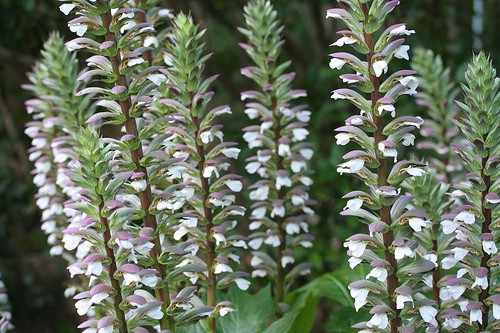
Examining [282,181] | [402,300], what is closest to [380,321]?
[402,300]

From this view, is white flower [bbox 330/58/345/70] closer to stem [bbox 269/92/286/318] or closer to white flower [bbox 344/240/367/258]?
white flower [bbox 344/240/367/258]

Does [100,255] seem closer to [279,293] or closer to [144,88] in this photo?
[144,88]

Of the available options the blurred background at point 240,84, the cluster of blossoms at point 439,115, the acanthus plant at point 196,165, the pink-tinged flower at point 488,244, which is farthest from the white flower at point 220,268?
the blurred background at point 240,84

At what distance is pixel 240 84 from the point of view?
4.33 m

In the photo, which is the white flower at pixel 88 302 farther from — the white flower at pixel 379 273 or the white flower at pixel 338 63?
the white flower at pixel 338 63

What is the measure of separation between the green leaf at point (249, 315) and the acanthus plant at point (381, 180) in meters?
0.52

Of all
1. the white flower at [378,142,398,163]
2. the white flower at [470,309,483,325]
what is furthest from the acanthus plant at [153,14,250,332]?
the white flower at [470,309,483,325]

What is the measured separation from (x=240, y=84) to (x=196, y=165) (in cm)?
255

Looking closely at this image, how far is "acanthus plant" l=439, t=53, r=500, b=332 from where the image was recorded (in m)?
1.50

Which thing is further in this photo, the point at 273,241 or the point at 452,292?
the point at 273,241

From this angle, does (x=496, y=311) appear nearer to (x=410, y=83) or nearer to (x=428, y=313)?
(x=428, y=313)

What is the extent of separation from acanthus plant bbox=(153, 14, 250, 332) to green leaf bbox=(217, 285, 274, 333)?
0.15 meters

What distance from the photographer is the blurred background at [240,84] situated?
3262mm

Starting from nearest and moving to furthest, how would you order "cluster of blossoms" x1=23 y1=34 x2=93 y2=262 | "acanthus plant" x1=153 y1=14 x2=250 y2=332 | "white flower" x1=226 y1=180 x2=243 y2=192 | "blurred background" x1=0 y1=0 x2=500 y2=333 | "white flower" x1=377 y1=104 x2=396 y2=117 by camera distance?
"white flower" x1=377 y1=104 x2=396 y2=117 → "acanthus plant" x1=153 y1=14 x2=250 y2=332 → "white flower" x1=226 y1=180 x2=243 y2=192 → "cluster of blossoms" x1=23 y1=34 x2=93 y2=262 → "blurred background" x1=0 y1=0 x2=500 y2=333
